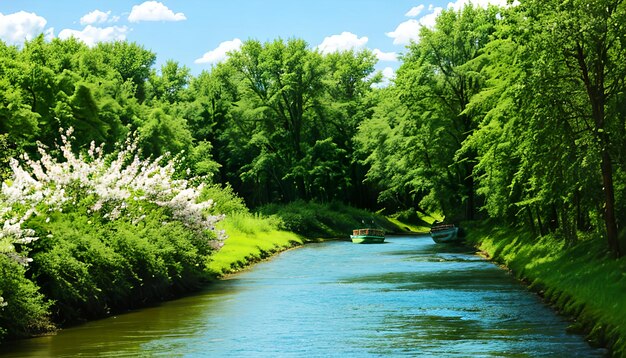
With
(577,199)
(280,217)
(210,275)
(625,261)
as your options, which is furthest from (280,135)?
(625,261)

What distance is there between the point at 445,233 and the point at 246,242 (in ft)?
62.1

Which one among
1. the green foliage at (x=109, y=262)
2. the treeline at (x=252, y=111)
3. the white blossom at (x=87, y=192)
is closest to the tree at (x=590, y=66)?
the green foliage at (x=109, y=262)

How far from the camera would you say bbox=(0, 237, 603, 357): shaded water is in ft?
68.0

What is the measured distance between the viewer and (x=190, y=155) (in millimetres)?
88188

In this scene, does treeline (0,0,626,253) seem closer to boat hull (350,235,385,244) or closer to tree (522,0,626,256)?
tree (522,0,626,256)

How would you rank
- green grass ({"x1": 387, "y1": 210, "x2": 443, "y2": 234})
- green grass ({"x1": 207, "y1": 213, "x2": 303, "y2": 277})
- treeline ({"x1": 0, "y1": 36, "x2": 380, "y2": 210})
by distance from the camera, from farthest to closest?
green grass ({"x1": 387, "y1": 210, "x2": 443, "y2": 234})
treeline ({"x1": 0, "y1": 36, "x2": 380, "y2": 210})
green grass ({"x1": 207, "y1": 213, "x2": 303, "y2": 277})

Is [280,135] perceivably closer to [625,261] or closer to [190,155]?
[190,155]

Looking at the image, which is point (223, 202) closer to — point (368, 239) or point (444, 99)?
point (368, 239)

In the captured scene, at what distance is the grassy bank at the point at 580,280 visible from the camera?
20.4m

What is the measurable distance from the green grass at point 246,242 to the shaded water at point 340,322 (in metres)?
3.61

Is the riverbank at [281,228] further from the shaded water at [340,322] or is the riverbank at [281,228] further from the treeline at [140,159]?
the shaded water at [340,322]

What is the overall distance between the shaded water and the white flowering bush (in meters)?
2.18

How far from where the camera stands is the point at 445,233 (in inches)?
2630

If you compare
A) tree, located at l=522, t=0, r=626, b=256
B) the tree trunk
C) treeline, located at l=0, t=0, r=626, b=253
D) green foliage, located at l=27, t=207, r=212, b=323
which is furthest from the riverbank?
the tree trunk
